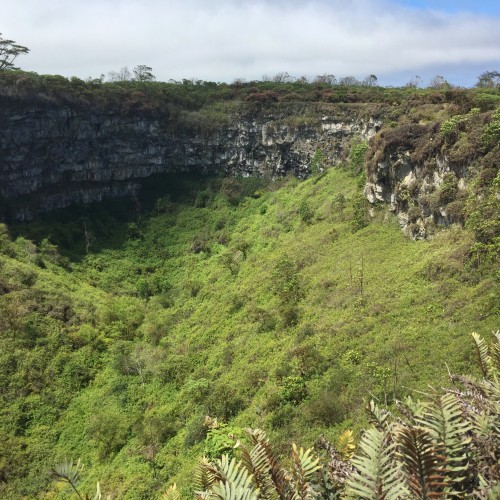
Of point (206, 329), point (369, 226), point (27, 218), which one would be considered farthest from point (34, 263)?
point (369, 226)

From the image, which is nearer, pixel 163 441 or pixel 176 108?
pixel 163 441

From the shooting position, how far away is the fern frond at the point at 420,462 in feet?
11.2

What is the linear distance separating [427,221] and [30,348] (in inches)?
1152

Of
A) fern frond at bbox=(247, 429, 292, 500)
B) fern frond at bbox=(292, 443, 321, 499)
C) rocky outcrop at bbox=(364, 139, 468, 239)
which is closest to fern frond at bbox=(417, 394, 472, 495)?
fern frond at bbox=(292, 443, 321, 499)

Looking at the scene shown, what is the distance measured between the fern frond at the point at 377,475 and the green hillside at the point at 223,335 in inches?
432

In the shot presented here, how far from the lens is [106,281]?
48.7 meters

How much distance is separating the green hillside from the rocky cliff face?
6.99m

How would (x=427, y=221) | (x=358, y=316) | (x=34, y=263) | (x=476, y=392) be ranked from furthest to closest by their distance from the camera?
(x=34, y=263), (x=427, y=221), (x=358, y=316), (x=476, y=392)

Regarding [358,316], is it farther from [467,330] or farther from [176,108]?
[176,108]

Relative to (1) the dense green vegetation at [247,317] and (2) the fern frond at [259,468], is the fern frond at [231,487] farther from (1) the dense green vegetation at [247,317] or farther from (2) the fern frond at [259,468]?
(1) the dense green vegetation at [247,317]

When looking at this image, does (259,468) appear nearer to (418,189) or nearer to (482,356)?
(482,356)

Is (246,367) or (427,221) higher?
A: (427,221)

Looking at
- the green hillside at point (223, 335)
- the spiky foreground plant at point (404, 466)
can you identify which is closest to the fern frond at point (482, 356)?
the spiky foreground plant at point (404, 466)

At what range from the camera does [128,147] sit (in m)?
63.3
